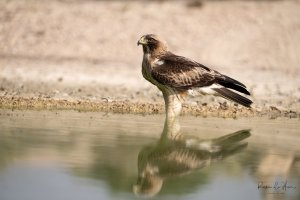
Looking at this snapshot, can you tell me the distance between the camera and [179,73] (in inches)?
584

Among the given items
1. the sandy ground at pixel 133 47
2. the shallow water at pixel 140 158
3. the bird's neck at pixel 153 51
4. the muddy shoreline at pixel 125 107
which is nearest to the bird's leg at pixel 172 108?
the shallow water at pixel 140 158

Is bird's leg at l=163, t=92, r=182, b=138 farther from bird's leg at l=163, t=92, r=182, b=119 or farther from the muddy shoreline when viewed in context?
the muddy shoreline

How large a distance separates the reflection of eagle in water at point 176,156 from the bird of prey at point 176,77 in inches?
61.5

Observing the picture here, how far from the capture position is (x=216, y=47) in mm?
23234

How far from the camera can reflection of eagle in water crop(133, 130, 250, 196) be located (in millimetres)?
9852

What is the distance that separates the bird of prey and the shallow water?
1.53 feet

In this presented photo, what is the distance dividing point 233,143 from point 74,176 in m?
3.67

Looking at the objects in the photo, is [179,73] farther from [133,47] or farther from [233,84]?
[133,47]

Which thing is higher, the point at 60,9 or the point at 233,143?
the point at 60,9

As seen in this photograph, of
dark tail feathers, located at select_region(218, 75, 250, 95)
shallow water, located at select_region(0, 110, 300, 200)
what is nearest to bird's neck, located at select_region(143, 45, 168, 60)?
shallow water, located at select_region(0, 110, 300, 200)

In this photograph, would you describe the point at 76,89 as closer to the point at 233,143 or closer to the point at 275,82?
the point at 275,82

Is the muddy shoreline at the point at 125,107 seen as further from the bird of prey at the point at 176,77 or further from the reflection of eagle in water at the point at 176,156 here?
the reflection of eagle in water at the point at 176,156

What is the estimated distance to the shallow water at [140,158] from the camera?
9.31m

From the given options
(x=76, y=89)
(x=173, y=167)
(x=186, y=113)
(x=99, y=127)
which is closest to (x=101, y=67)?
(x=76, y=89)
